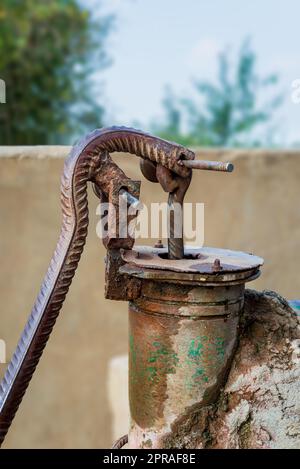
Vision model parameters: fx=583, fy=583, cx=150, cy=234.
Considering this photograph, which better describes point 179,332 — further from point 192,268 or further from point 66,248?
point 66,248

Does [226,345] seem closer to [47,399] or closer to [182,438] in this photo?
[182,438]

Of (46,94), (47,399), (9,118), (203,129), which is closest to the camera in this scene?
(47,399)

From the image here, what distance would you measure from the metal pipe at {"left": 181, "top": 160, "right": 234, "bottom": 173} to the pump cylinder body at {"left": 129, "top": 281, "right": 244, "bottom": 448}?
0.23 meters

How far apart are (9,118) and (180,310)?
14.7ft

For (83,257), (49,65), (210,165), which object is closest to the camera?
(210,165)

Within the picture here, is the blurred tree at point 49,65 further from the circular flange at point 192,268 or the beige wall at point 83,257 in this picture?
the circular flange at point 192,268

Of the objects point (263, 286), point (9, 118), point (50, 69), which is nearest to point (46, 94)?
point (50, 69)

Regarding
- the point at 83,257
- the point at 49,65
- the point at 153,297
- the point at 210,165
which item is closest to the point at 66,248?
the point at 153,297

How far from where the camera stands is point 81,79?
6.10 m

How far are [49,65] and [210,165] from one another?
507 centimetres

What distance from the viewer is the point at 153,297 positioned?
1.17m

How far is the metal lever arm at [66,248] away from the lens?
113cm

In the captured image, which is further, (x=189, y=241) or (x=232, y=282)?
(x=189, y=241)

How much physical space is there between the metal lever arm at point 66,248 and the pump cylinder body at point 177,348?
0.17m
